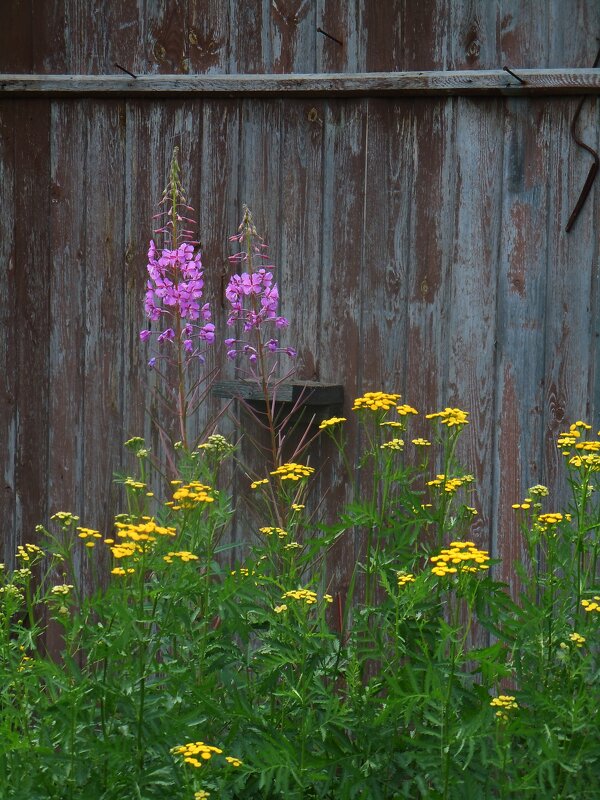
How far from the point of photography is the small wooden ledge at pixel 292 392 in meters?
4.01

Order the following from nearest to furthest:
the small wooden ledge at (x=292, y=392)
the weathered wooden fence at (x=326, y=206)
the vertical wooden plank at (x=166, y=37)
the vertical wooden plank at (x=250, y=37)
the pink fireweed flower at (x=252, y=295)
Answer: the pink fireweed flower at (x=252, y=295), the weathered wooden fence at (x=326, y=206), the small wooden ledge at (x=292, y=392), the vertical wooden plank at (x=250, y=37), the vertical wooden plank at (x=166, y=37)

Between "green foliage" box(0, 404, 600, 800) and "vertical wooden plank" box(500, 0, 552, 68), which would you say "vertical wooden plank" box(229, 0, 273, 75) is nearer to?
"vertical wooden plank" box(500, 0, 552, 68)

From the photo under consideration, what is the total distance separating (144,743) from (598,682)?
0.87m

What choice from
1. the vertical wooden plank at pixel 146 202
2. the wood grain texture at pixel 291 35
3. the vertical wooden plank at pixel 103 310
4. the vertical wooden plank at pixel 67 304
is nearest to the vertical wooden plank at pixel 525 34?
the wood grain texture at pixel 291 35

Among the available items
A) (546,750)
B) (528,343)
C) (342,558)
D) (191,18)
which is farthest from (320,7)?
(546,750)

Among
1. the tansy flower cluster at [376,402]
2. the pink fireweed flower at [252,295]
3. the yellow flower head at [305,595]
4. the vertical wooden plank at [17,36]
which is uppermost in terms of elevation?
the vertical wooden plank at [17,36]

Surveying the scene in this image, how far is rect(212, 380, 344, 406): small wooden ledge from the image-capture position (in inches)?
158

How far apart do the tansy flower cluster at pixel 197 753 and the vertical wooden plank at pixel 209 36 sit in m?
2.85

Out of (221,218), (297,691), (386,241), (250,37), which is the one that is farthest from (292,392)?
(297,691)

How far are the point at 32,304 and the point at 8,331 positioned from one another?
151mm

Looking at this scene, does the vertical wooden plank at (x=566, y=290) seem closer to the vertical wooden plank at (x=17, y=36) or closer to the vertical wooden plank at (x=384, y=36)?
the vertical wooden plank at (x=384, y=36)

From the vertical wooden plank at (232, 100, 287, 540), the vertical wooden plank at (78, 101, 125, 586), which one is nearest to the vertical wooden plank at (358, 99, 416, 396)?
the vertical wooden plank at (232, 100, 287, 540)

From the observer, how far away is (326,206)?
13.8ft

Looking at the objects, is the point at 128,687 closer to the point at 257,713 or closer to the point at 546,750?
the point at 257,713
